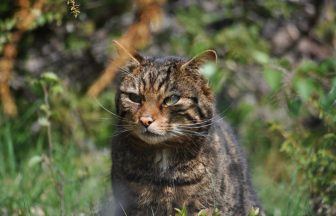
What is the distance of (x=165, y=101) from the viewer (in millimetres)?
3908

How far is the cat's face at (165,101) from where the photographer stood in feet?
12.5

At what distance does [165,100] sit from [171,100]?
3cm

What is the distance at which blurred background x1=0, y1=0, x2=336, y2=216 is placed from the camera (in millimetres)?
5277

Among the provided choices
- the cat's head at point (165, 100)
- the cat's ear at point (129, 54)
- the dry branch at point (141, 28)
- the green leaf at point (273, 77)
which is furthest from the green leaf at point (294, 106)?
the dry branch at point (141, 28)

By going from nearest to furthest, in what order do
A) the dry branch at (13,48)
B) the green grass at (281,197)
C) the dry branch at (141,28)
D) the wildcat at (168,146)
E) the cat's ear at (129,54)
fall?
the wildcat at (168,146) < the cat's ear at (129,54) < the green grass at (281,197) < the dry branch at (13,48) < the dry branch at (141,28)

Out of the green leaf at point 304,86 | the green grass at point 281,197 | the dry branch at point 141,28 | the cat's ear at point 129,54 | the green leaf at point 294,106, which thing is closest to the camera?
the green leaf at point 304,86

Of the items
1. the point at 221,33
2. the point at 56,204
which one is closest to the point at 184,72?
the point at 56,204

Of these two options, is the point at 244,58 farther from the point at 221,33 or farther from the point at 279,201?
the point at 279,201

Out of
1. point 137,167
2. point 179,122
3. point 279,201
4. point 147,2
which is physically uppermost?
point 147,2

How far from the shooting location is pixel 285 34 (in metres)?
7.53

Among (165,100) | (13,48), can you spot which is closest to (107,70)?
(13,48)

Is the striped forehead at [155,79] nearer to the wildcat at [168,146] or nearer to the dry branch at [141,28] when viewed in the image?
the wildcat at [168,146]

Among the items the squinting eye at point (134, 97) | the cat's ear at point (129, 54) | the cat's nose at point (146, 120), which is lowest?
the cat's nose at point (146, 120)

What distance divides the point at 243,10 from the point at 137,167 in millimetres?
3156
